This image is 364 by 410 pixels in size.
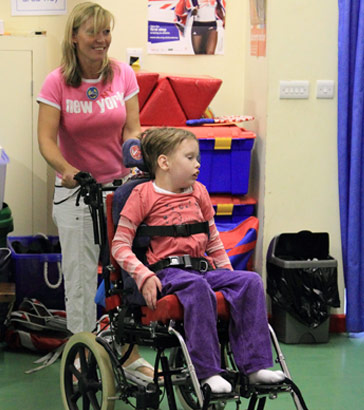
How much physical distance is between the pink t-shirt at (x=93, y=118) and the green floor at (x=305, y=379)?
954 mm

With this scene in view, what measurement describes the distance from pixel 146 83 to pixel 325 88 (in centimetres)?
95

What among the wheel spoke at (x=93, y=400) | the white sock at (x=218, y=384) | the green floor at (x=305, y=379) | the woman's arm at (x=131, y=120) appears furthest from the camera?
the woman's arm at (x=131, y=120)

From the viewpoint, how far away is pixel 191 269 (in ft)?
9.20

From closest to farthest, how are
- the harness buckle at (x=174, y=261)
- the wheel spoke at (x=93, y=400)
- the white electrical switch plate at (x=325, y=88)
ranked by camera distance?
1. the harness buckle at (x=174, y=261)
2. the wheel spoke at (x=93, y=400)
3. the white electrical switch plate at (x=325, y=88)

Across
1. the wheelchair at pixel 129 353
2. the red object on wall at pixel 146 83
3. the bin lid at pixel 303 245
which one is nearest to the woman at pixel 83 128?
the wheelchair at pixel 129 353

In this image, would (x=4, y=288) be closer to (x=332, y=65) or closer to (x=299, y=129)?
(x=299, y=129)

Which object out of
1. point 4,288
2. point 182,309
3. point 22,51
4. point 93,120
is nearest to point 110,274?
point 182,309

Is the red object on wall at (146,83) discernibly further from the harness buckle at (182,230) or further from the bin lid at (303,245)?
the harness buckle at (182,230)

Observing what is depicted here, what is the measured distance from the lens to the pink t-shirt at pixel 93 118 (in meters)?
3.27

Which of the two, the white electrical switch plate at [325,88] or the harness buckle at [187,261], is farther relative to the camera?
the white electrical switch plate at [325,88]

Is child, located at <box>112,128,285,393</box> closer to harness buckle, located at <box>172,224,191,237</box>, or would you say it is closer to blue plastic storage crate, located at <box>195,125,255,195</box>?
harness buckle, located at <box>172,224,191,237</box>

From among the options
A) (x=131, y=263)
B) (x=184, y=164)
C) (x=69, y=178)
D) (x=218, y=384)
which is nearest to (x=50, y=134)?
(x=69, y=178)

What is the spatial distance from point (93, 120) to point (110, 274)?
715mm

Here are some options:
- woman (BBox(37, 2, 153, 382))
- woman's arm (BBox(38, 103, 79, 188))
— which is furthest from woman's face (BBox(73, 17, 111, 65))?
woman's arm (BBox(38, 103, 79, 188))
